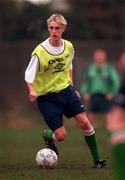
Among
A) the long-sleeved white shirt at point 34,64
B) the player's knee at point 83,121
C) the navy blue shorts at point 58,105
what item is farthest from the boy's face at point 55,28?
the player's knee at point 83,121

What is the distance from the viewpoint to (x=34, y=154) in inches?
591

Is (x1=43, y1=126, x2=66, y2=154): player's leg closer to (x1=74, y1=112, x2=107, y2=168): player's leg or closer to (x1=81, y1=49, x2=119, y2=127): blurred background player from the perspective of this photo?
(x1=74, y1=112, x2=107, y2=168): player's leg

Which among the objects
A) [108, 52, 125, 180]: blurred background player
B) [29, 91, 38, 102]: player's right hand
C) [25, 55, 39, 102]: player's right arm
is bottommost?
[29, 91, 38, 102]: player's right hand

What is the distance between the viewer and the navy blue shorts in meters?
12.2

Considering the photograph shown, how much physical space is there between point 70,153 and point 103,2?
13270 millimetres

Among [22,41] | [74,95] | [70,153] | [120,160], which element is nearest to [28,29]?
[22,41]

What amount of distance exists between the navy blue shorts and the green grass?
676 mm

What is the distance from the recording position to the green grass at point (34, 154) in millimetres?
11328

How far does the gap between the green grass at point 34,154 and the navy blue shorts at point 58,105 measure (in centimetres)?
68

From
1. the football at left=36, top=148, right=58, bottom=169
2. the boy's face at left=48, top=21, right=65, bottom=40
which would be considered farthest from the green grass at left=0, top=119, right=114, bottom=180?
the boy's face at left=48, top=21, right=65, bottom=40

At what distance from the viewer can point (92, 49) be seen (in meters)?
26.8

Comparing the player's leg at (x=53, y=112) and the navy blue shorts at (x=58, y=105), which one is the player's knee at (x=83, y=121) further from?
the player's leg at (x=53, y=112)

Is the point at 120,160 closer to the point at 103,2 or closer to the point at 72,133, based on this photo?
the point at 72,133

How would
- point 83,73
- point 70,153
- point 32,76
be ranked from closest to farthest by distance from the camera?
point 32,76
point 70,153
point 83,73
